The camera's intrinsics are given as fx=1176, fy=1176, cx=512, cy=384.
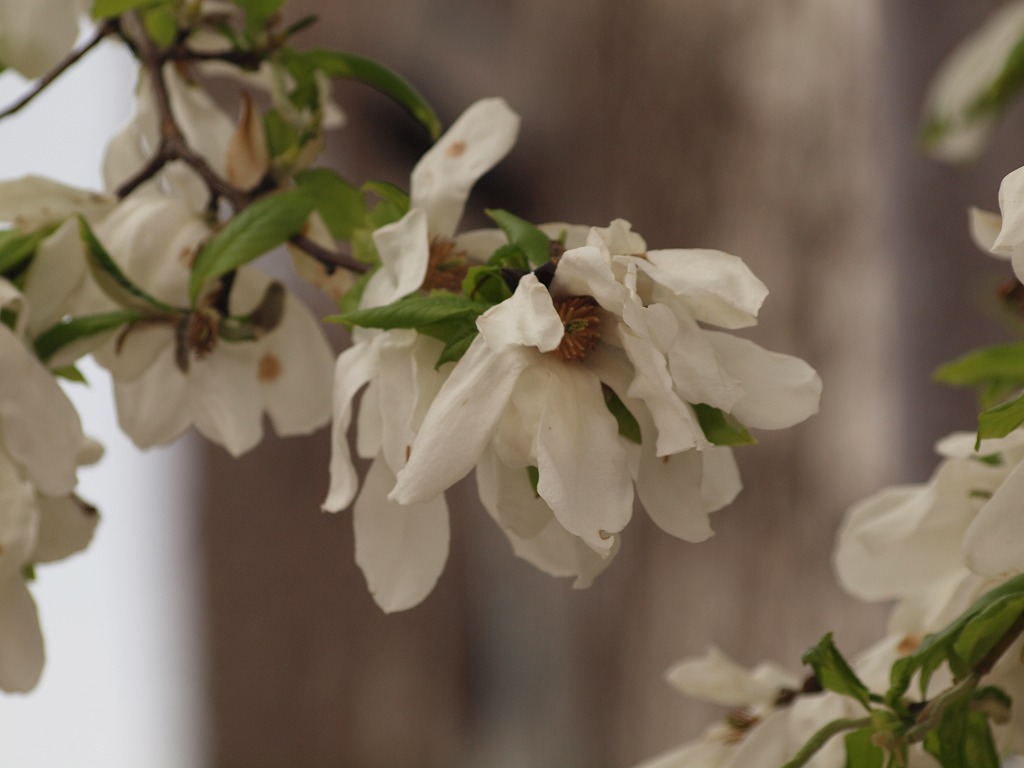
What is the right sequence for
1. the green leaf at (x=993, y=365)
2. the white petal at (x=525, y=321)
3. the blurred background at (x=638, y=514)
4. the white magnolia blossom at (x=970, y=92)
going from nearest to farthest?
the white petal at (x=525, y=321), the green leaf at (x=993, y=365), the white magnolia blossom at (x=970, y=92), the blurred background at (x=638, y=514)

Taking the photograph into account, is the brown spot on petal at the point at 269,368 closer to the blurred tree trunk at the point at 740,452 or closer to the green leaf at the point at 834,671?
the green leaf at the point at 834,671

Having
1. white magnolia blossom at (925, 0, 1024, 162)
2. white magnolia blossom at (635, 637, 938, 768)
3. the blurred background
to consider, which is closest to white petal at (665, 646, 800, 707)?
white magnolia blossom at (635, 637, 938, 768)

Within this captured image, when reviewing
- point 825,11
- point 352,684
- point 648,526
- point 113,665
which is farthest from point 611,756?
point 825,11

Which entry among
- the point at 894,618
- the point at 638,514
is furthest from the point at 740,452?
the point at 894,618

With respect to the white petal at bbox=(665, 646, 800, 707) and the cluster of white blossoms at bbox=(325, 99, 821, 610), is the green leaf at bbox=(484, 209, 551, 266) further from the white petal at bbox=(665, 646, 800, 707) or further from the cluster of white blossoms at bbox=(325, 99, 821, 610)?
the white petal at bbox=(665, 646, 800, 707)

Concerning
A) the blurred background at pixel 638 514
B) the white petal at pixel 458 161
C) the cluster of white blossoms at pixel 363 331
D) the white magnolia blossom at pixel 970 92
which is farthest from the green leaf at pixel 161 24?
the blurred background at pixel 638 514

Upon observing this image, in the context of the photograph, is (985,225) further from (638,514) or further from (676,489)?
(638,514)

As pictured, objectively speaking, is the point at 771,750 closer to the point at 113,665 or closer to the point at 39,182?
the point at 39,182
